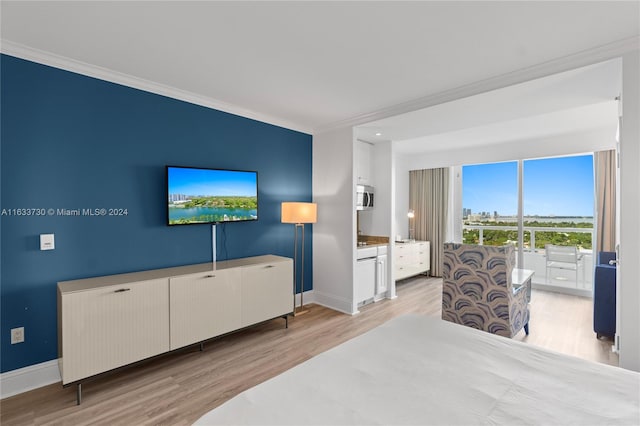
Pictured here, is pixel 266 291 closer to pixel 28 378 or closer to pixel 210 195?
pixel 210 195

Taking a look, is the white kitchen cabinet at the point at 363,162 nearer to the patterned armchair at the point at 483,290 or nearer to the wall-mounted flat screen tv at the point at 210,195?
the wall-mounted flat screen tv at the point at 210,195

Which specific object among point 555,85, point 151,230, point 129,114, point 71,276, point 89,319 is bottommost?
point 89,319

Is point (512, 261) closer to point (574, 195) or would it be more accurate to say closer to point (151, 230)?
point (574, 195)

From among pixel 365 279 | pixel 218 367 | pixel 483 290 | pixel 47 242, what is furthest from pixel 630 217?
pixel 47 242

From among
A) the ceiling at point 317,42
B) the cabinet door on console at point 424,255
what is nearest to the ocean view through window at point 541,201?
the cabinet door on console at point 424,255

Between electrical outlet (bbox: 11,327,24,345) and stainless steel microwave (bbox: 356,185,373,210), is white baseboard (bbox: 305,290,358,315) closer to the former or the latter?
stainless steel microwave (bbox: 356,185,373,210)

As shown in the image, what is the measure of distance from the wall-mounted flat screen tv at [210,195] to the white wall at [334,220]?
1124mm

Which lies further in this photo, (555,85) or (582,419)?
(555,85)

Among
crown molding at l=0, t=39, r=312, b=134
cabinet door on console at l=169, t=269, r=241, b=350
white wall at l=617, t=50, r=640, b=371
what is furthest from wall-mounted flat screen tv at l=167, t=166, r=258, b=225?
white wall at l=617, t=50, r=640, b=371

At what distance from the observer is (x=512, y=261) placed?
3.05m

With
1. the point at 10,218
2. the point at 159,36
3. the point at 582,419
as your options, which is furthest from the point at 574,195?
the point at 10,218

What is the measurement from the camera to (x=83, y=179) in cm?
260

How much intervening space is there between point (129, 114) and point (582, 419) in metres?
3.65

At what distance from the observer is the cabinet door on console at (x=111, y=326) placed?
2.16 meters
